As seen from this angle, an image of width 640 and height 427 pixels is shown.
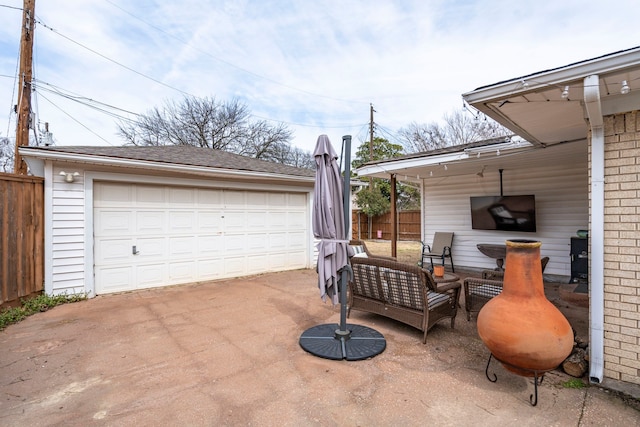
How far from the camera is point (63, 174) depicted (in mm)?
5094

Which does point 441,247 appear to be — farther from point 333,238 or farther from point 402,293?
point 333,238

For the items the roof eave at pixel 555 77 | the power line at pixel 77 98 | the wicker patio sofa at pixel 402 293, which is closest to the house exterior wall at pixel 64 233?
the power line at pixel 77 98

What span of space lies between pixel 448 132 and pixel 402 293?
60.0ft

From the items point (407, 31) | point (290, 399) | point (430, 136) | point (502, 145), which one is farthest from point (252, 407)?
point (430, 136)

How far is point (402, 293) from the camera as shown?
3.48 metres

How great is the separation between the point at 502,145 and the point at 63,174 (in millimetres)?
7128

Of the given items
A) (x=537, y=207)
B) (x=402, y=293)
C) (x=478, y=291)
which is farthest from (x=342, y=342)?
(x=537, y=207)

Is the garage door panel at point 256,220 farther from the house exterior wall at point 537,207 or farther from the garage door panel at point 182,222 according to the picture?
the house exterior wall at point 537,207

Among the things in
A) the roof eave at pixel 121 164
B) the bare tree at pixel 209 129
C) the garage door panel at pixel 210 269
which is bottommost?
the garage door panel at pixel 210 269

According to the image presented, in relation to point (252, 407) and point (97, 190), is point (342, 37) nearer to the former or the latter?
point (97, 190)

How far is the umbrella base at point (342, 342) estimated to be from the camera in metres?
3.00

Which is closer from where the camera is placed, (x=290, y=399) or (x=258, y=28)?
(x=290, y=399)

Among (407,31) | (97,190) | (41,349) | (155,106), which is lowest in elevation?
(41,349)

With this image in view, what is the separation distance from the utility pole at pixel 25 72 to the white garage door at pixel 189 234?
99.9 inches
